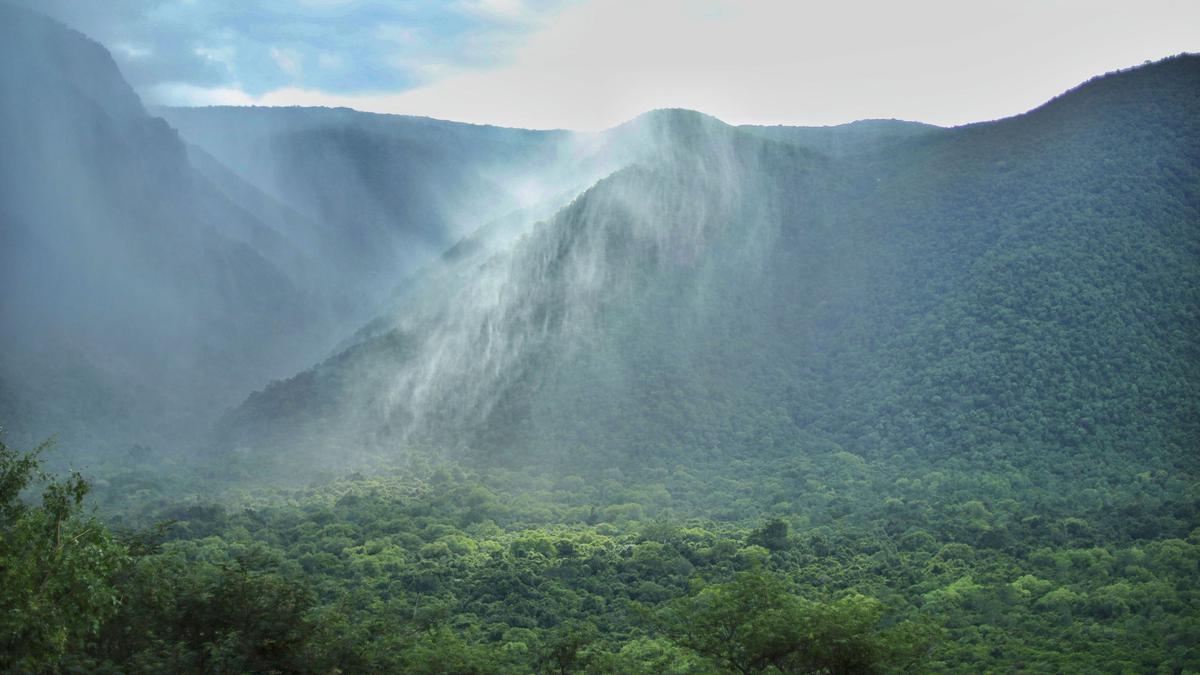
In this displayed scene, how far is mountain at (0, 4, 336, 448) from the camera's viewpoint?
8888cm

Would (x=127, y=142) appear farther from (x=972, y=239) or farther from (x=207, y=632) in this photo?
(x=207, y=632)

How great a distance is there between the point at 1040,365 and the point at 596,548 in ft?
102

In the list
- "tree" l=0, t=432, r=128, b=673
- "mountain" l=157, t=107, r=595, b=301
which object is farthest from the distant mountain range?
"tree" l=0, t=432, r=128, b=673

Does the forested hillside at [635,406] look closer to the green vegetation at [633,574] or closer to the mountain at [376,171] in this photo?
the green vegetation at [633,574]

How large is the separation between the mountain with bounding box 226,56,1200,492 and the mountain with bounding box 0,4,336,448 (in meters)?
17.5

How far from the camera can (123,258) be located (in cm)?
10200

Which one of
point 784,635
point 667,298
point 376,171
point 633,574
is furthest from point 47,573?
point 376,171

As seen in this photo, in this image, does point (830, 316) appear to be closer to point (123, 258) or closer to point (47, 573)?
point (47, 573)

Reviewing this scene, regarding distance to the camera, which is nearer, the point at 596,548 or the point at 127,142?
the point at 596,548

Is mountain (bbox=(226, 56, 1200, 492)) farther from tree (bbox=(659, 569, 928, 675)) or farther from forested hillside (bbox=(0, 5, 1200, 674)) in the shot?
tree (bbox=(659, 569, 928, 675))

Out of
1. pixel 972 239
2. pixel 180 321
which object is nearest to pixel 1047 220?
pixel 972 239

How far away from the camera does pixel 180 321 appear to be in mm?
98750

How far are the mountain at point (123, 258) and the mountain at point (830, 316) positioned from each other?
17.5 m

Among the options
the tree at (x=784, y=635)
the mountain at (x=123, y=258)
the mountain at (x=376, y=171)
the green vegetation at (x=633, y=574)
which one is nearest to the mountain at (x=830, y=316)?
the green vegetation at (x=633, y=574)
